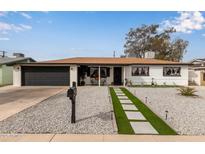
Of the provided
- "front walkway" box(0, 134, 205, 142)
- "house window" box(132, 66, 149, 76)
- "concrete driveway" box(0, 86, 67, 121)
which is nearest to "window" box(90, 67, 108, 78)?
"house window" box(132, 66, 149, 76)

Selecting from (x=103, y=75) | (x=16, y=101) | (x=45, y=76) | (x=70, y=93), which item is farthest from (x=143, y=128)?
(x=45, y=76)

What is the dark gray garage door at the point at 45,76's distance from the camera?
20.5m

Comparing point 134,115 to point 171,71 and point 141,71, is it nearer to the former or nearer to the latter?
point 141,71

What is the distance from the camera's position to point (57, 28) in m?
21.5

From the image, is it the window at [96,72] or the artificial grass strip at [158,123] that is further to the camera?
the window at [96,72]

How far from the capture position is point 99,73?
20.0 meters

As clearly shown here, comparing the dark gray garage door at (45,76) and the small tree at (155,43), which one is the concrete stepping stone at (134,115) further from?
the small tree at (155,43)

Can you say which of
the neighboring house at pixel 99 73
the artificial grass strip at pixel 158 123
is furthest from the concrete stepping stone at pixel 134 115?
Result: the neighboring house at pixel 99 73

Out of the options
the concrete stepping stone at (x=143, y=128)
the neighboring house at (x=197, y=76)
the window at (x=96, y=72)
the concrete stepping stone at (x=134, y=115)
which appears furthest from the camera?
the neighboring house at (x=197, y=76)

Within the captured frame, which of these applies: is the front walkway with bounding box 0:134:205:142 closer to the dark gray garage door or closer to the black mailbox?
the black mailbox
